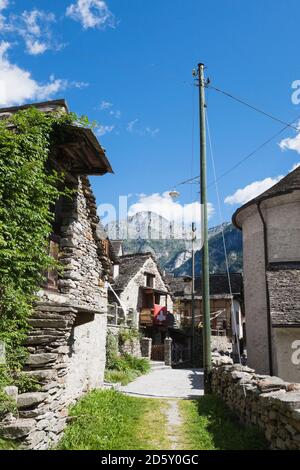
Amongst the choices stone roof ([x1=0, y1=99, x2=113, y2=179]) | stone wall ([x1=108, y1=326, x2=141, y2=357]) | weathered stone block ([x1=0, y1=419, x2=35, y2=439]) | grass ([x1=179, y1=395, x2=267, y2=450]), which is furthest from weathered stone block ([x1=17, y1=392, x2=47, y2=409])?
stone wall ([x1=108, y1=326, x2=141, y2=357])

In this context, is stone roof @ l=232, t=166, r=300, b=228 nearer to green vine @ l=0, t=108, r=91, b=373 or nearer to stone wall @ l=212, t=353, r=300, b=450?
stone wall @ l=212, t=353, r=300, b=450

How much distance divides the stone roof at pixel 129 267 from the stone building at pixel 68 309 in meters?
16.5

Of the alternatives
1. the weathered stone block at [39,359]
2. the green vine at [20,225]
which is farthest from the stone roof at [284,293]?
the green vine at [20,225]

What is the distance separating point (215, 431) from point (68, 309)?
3.79 metres

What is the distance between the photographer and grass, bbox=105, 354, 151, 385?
1520 centimetres

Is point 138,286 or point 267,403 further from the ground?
point 138,286

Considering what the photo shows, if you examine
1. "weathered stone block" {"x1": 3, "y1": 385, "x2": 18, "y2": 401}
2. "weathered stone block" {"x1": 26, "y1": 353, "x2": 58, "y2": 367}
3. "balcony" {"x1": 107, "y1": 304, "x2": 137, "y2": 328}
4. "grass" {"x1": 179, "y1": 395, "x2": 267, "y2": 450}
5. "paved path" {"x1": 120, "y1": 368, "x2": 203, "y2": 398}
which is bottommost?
"paved path" {"x1": 120, "y1": 368, "x2": 203, "y2": 398}

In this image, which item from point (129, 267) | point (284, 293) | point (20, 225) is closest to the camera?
point (20, 225)

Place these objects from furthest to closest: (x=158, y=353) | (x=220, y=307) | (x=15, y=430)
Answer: (x=220, y=307)
(x=158, y=353)
(x=15, y=430)

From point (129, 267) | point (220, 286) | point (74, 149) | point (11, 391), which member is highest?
point (129, 267)

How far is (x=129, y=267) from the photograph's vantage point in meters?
31.6

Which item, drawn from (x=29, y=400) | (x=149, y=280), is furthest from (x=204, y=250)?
(x=149, y=280)

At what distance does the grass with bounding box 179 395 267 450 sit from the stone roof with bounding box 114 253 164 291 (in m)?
19.0

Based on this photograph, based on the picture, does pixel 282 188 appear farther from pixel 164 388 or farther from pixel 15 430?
pixel 15 430
